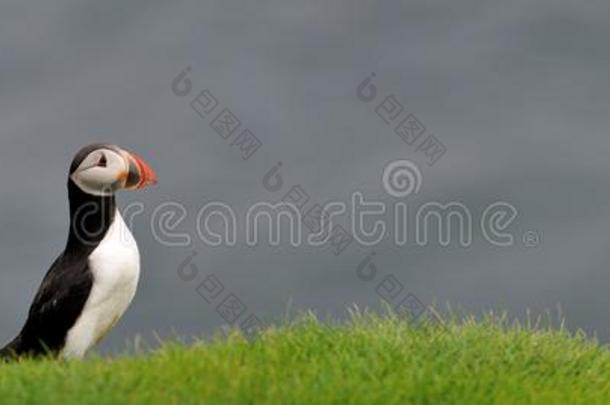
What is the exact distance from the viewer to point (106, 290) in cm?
939

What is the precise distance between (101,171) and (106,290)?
3.26ft

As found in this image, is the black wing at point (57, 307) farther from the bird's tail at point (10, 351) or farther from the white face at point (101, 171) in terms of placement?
the white face at point (101, 171)

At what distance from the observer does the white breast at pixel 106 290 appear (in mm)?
9391

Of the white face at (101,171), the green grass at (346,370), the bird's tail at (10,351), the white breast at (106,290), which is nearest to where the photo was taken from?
the green grass at (346,370)

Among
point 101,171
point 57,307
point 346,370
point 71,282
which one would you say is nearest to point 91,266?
point 71,282

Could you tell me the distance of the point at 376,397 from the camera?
7520mm

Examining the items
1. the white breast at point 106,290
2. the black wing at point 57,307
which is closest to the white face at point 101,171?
the white breast at point 106,290

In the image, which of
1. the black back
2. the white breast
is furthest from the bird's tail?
the white breast

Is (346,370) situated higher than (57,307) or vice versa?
(57,307)

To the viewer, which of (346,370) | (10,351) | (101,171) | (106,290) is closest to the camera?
(346,370)

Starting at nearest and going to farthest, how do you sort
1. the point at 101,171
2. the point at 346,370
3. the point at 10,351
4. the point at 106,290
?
the point at 346,370 → the point at 106,290 → the point at 101,171 → the point at 10,351

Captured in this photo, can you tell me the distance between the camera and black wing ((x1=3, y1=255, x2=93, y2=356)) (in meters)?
9.45

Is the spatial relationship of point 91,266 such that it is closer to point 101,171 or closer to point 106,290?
point 106,290

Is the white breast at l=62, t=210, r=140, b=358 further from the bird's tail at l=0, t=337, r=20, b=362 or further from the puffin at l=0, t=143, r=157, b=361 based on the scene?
the bird's tail at l=0, t=337, r=20, b=362
